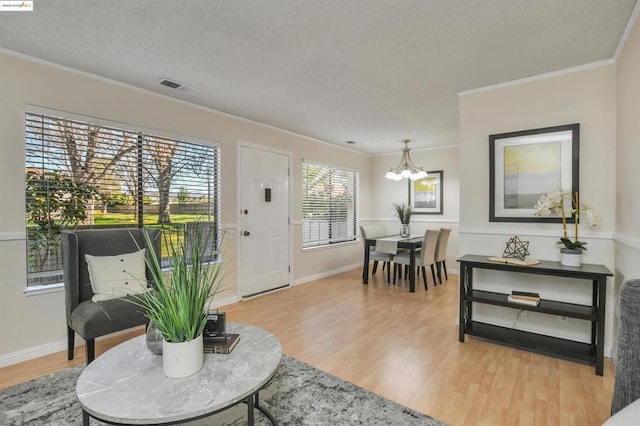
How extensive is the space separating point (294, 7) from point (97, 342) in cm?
313

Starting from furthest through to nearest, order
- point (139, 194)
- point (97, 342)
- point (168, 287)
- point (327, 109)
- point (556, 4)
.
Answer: point (327, 109) < point (139, 194) < point (97, 342) < point (556, 4) < point (168, 287)

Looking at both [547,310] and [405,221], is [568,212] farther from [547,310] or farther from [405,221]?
[405,221]

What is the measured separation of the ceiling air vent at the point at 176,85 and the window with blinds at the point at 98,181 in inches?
21.6

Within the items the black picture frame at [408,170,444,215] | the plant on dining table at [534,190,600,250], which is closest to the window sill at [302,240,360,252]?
the black picture frame at [408,170,444,215]

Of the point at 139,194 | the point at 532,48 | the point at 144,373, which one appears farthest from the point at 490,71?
the point at 139,194

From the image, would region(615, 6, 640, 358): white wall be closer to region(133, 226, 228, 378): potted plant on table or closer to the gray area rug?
the gray area rug

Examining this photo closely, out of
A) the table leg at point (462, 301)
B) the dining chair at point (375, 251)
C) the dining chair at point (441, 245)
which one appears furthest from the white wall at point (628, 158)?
the dining chair at point (375, 251)

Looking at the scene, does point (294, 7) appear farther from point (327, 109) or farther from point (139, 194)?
point (139, 194)

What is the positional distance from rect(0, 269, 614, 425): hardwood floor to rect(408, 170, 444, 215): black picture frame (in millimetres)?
2406

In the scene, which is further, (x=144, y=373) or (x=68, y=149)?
(x=68, y=149)

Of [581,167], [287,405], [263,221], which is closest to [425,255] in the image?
[581,167]

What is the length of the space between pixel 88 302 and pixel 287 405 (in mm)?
1744

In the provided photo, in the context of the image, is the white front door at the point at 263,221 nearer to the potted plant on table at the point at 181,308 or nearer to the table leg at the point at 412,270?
the table leg at the point at 412,270

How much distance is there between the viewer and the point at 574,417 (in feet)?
5.66
